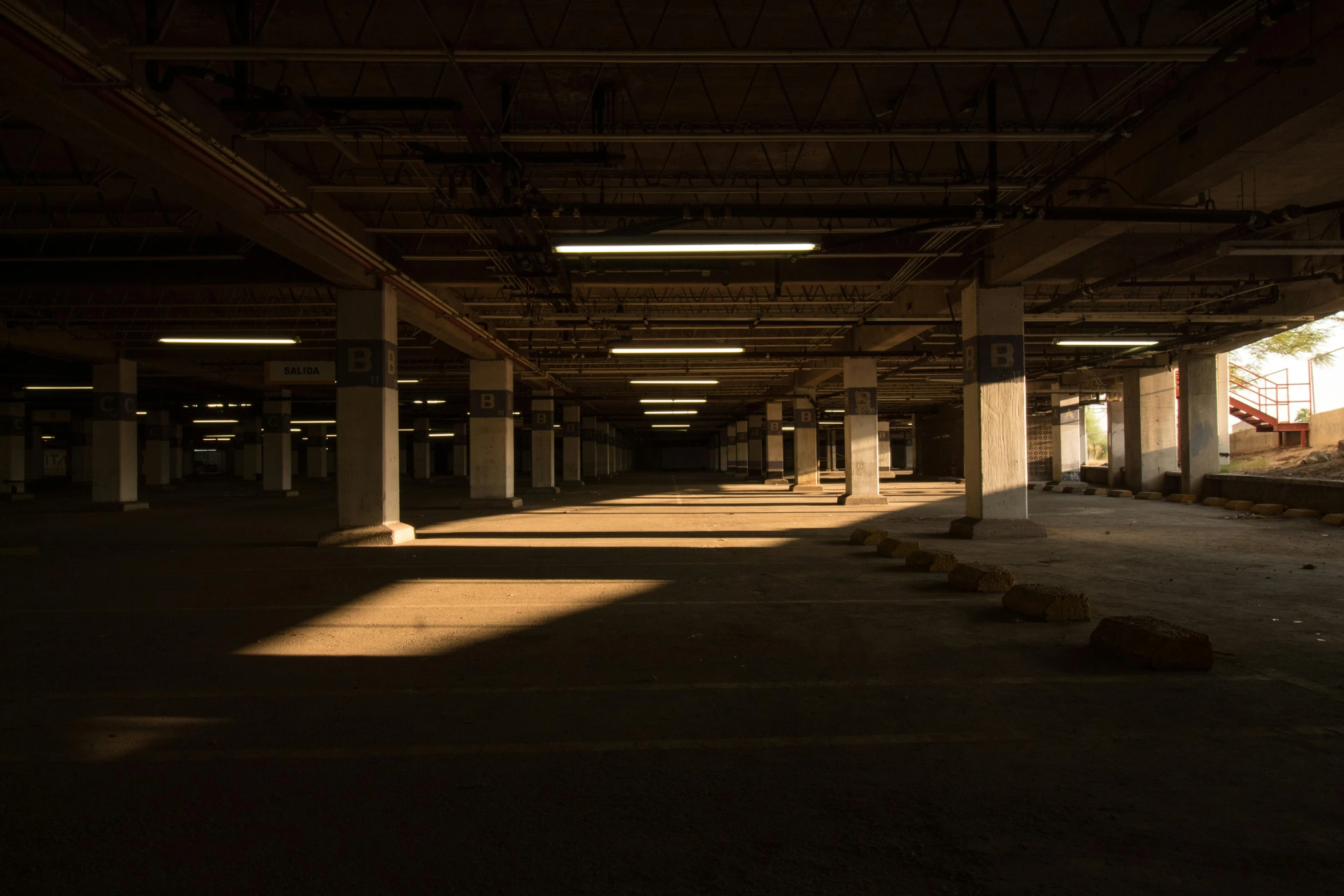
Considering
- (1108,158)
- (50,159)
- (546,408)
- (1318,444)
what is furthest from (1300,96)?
(1318,444)

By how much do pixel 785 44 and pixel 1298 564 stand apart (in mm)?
9356

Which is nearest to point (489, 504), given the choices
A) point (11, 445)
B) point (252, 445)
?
point (11, 445)

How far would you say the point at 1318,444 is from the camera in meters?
32.3

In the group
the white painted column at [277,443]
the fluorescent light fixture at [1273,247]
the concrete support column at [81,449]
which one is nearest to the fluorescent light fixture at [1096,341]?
the fluorescent light fixture at [1273,247]

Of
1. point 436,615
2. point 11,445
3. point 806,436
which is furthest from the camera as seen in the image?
point 806,436

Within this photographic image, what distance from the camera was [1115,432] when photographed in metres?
33.6

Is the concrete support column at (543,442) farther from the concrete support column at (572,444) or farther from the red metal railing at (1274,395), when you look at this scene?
the red metal railing at (1274,395)

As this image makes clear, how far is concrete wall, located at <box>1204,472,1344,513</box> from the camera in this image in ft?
58.5

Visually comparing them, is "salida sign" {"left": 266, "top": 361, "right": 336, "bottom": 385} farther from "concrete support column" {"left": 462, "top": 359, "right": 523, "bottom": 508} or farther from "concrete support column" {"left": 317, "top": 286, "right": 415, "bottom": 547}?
"concrete support column" {"left": 462, "top": 359, "right": 523, "bottom": 508}

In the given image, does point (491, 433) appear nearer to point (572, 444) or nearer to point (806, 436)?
point (806, 436)

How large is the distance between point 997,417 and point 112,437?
2542cm

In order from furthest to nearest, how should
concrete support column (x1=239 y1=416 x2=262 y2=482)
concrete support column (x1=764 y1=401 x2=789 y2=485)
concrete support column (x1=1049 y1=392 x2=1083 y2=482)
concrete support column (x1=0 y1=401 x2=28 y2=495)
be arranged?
concrete support column (x1=239 y1=416 x2=262 y2=482), concrete support column (x1=764 y1=401 x2=789 y2=485), concrete support column (x1=1049 y1=392 x2=1083 y2=482), concrete support column (x1=0 y1=401 x2=28 y2=495)

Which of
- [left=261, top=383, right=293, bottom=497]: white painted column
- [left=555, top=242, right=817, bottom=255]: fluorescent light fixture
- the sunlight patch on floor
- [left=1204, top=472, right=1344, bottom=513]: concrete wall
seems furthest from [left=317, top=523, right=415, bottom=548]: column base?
[left=261, top=383, right=293, bottom=497]: white painted column

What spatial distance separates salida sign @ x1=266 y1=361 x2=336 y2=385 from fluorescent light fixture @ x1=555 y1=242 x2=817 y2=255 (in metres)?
8.36
